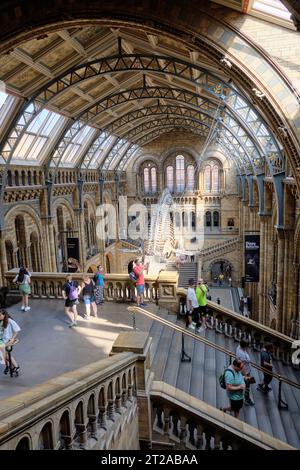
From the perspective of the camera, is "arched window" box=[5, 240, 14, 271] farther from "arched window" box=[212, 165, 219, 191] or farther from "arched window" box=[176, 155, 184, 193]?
"arched window" box=[212, 165, 219, 191]

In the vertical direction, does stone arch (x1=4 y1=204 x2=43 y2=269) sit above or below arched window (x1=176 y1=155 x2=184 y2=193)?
A: below

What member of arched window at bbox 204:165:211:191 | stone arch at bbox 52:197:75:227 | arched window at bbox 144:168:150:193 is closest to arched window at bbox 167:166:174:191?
arched window at bbox 144:168:150:193

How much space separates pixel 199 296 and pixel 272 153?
360 inches

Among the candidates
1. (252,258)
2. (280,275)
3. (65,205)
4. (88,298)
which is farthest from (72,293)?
(65,205)

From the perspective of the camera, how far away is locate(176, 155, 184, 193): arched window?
1710 inches

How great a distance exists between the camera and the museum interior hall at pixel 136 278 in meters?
5.91

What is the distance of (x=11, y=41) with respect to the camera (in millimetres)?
9664

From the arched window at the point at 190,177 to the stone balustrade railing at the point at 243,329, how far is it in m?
34.1

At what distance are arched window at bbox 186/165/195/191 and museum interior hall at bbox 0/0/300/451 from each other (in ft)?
57.2

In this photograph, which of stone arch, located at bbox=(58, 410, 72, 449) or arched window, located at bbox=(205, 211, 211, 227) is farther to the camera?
arched window, located at bbox=(205, 211, 211, 227)

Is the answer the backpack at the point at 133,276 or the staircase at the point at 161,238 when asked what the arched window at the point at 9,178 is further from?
the staircase at the point at 161,238

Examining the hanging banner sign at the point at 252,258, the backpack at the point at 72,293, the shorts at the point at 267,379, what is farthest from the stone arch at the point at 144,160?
the shorts at the point at 267,379
